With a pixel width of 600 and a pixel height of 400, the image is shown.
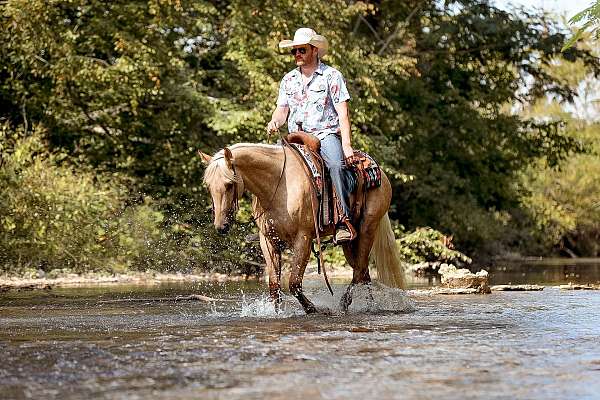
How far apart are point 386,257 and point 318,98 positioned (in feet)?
7.03

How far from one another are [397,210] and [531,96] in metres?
6.23

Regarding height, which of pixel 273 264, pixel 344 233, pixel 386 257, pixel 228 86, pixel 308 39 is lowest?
pixel 273 264

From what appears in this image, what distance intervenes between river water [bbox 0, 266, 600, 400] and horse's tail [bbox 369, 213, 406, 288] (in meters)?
0.70

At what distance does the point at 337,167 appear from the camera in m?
10.8

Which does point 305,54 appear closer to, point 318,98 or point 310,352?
point 318,98

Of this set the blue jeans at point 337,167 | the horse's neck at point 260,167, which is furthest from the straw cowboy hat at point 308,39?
the horse's neck at point 260,167

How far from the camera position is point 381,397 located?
17.3 ft

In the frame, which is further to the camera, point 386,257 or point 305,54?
point 386,257

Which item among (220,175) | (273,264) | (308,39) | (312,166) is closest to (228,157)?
(220,175)

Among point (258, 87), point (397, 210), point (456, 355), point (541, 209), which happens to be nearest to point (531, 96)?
point (397, 210)

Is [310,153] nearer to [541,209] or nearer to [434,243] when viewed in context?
[434,243]

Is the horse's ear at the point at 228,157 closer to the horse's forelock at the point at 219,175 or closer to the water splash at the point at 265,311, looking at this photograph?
the horse's forelock at the point at 219,175

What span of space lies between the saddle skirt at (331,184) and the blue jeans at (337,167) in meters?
0.05

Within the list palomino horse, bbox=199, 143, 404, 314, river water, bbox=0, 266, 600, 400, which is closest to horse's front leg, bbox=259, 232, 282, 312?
palomino horse, bbox=199, 143, 404, 314
